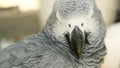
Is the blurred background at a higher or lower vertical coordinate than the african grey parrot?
lower

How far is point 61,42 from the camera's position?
1093 millimetres

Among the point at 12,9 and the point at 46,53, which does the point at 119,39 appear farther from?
the point at 12,9

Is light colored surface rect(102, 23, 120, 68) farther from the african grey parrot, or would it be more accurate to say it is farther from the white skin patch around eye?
the white skin patch around eye

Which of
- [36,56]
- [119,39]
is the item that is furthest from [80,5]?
[119,39]

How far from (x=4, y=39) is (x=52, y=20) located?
1410 mm

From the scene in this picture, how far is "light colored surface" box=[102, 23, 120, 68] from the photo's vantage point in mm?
1315

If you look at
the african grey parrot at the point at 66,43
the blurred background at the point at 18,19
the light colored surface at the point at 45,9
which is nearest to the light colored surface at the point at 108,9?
the blurred background at the point at 18,19

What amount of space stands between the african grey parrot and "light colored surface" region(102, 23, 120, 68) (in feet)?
0.58

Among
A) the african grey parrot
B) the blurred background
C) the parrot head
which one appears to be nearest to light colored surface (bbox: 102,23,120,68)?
the african grey parrot

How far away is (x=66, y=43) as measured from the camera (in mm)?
1088

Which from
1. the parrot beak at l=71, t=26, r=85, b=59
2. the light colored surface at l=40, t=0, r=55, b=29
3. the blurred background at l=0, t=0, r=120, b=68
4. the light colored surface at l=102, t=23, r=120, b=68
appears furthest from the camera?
the blurred background at l=0, t=0, r=120, b=68

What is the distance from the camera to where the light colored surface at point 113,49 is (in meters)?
1.32

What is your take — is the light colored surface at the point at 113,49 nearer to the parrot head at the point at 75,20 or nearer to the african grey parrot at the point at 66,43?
the african grey parrot at the point at 66,43

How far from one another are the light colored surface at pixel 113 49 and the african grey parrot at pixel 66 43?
0.18 m
